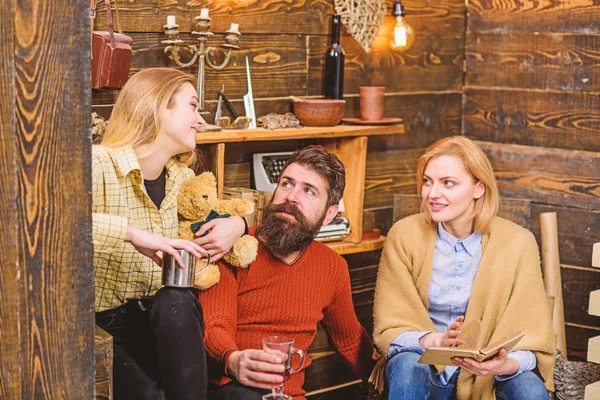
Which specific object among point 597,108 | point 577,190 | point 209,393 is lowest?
point 209,393

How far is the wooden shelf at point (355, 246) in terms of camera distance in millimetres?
3578

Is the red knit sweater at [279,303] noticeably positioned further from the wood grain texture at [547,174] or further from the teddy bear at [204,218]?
the wood grain texture at [547,174]

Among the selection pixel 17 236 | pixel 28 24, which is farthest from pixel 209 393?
pixel 28 24

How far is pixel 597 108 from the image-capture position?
3.75m

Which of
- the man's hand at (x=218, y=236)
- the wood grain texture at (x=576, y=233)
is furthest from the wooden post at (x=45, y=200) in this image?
the wood grain texture at (x=576, y=233)

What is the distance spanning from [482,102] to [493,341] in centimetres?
149

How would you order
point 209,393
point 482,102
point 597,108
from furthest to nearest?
point 482,102, point 597,108, point 209,393

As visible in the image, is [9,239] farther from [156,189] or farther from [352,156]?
[352,156]

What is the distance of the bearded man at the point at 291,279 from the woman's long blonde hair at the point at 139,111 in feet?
1.50

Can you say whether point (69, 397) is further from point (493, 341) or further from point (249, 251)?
point (493, 341)

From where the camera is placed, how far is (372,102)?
3.69m

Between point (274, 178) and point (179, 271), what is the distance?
116cm

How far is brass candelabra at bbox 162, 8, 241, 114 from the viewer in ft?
10.3

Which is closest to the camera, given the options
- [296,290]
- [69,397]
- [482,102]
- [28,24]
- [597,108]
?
[28,24]
